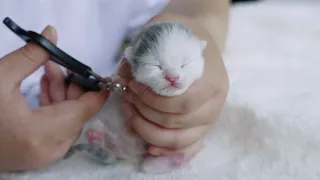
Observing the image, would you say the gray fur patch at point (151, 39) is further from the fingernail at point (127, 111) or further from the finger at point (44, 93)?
the finger at point (44, 93)

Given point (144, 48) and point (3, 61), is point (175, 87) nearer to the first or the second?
point (144, 48)

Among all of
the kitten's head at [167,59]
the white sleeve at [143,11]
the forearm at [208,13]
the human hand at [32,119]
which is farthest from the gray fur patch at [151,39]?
the white sleeve at [143,11]

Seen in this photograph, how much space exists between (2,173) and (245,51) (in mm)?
451

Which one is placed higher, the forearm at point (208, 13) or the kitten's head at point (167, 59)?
the kitten's head at point (167, 59)

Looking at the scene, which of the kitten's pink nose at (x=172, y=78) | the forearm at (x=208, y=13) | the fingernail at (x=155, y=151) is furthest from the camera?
the forearm at (x=208, y=13)

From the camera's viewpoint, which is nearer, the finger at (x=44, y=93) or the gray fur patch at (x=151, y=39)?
the gray fur patch at (x=151, y=39)

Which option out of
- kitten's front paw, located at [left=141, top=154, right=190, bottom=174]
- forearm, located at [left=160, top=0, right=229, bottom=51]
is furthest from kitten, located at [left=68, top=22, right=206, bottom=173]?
forearm, located at [left=160, top=0, right=229, bottom=51]

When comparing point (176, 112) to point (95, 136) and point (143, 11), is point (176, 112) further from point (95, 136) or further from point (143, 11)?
point (143, 11)

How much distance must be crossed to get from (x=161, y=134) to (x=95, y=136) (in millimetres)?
82

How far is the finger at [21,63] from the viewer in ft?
1.72

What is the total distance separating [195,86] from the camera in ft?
1.78

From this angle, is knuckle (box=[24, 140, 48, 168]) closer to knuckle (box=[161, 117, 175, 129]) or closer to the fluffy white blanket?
the fluffy white blanket

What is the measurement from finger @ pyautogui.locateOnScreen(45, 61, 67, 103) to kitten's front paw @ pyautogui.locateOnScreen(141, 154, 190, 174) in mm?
144

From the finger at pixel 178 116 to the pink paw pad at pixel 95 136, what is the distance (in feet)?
0.19
